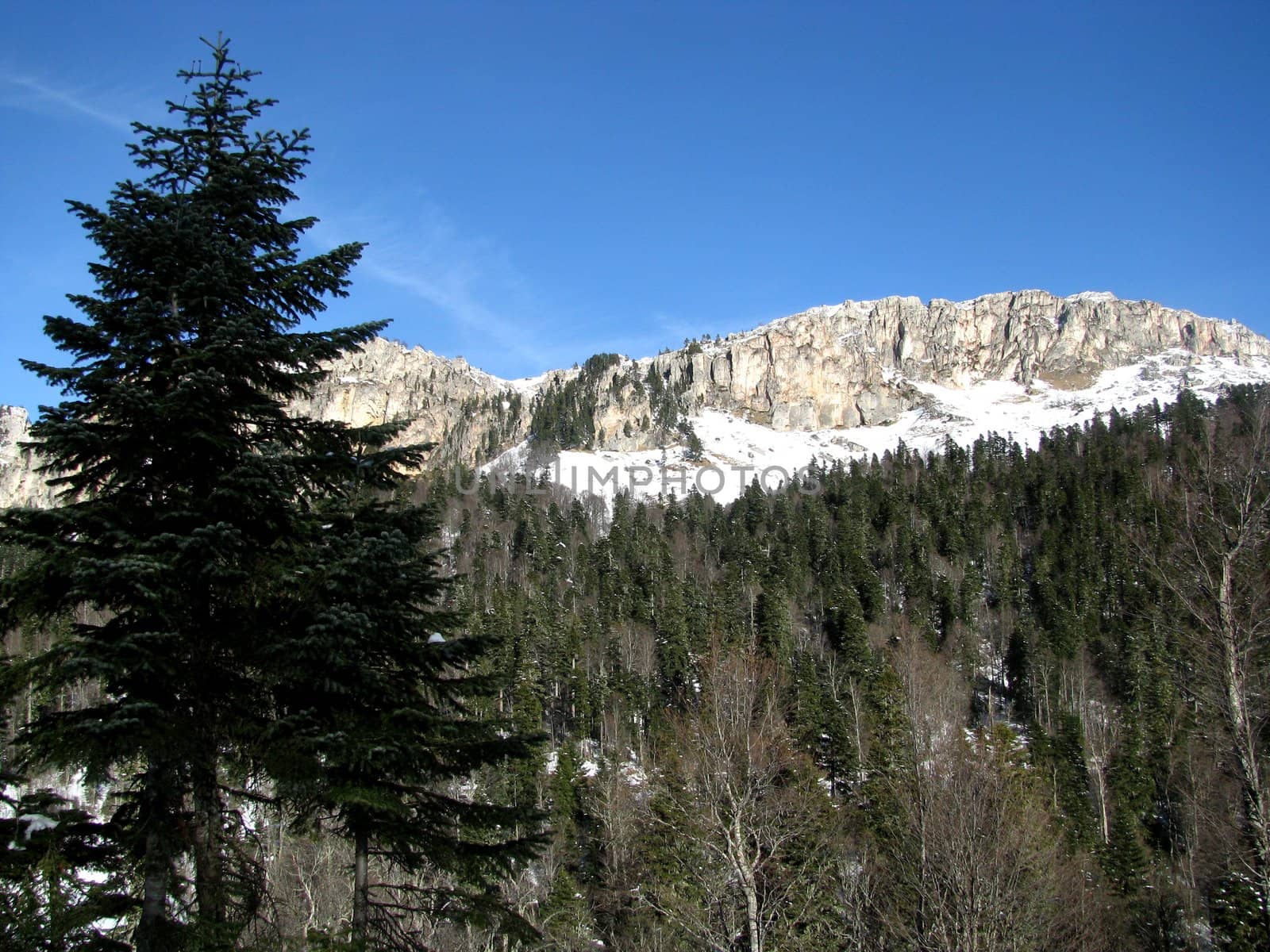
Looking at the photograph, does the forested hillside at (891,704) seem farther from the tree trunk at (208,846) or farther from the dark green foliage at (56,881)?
the dark green foliage at (56,881)

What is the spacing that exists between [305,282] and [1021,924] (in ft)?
56.8

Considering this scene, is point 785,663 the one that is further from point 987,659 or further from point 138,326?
point 138,326

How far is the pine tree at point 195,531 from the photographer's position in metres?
7.33

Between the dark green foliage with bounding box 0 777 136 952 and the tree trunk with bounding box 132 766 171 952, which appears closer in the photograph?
the dark green foliage with bounding box 0 777 136 952

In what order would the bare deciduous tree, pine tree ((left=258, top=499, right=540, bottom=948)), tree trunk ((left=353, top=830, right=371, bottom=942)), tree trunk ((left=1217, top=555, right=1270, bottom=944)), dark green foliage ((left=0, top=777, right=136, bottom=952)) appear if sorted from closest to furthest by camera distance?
dark green foliage ((left=0, top=777, right=136, bottom=952))
pine tree ((left=258, top=499, right=540, bottom=948))
tree trunk ((left=353, top=830, right=371, bottom=942))
tree trunk ((left=1217, top=555, right=1270, bottom=944))
the bare deciduous tree

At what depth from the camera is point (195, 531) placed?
Answer: 7.47 meters

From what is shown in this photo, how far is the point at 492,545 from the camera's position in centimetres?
10262

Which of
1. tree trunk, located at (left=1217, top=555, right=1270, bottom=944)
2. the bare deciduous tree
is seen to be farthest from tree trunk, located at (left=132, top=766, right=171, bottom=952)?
Answer: the bare deciduous tree

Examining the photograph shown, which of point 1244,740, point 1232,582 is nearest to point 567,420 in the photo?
point 1232,582

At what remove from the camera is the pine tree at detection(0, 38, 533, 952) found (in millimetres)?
7332

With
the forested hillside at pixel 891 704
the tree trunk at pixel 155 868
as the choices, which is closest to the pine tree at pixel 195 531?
the tree trunk at pixel 155 868

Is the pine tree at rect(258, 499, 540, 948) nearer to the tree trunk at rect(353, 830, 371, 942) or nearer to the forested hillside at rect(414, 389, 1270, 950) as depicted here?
the tree trunk at rect(353, 830, 371, 942)

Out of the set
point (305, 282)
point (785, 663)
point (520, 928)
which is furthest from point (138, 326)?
point (785, 663)

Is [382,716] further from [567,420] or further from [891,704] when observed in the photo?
[567,420]
